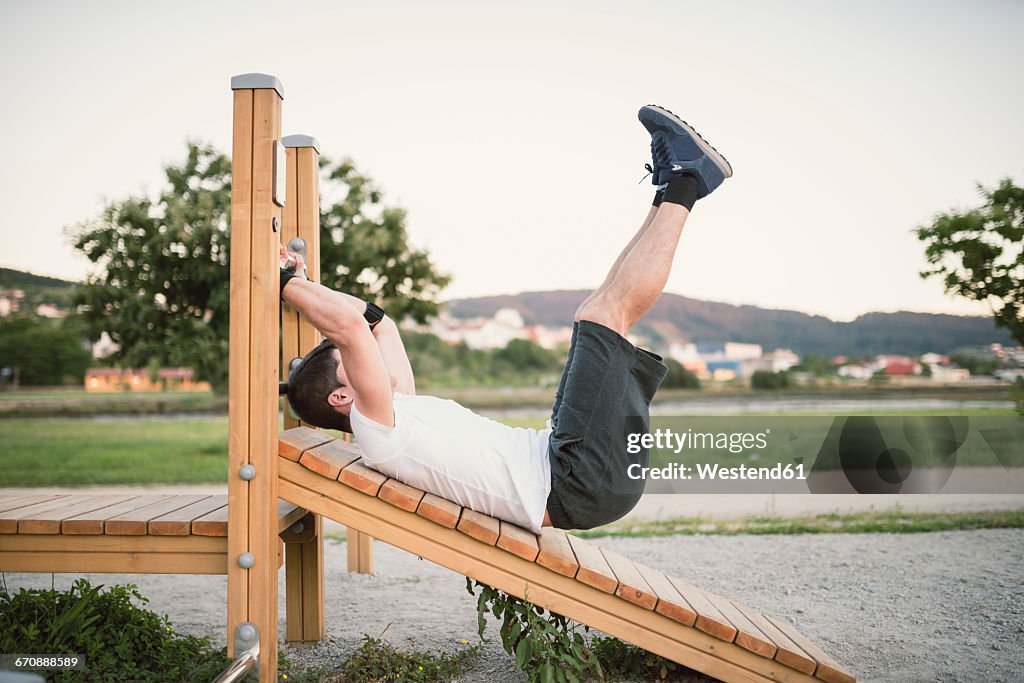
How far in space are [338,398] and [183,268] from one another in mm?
8226

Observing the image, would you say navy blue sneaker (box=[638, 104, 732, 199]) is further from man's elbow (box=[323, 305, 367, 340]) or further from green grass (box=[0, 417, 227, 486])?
green grass (box=[0, 417, 227, 486])

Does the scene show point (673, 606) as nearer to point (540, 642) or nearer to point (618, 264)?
point (540, 642)

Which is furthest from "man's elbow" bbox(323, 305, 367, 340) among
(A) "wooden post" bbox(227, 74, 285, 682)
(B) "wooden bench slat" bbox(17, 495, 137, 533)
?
(B) "wooden bench slat" bbox(17, 495, 137, 533)

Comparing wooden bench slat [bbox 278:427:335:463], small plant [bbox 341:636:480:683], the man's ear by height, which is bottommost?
small plant [bbox 341:636:480:683]

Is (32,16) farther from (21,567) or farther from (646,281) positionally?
(646,281)

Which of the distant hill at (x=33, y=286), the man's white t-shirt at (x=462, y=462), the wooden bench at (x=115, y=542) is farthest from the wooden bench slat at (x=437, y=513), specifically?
the distant hill at (x=33, y=286)

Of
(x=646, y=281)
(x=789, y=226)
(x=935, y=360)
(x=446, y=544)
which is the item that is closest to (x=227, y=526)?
(x=446, y=544)

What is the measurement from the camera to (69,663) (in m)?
2.77

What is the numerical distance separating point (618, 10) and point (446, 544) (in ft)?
25.0

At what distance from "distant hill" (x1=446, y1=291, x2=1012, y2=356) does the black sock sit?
8694 mm

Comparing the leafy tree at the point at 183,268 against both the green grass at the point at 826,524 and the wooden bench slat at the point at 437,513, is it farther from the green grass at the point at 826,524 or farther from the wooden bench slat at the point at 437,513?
the wooden bench slat at the point at 437,513

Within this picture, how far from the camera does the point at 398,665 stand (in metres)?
3.05

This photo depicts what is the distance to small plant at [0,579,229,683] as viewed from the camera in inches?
111

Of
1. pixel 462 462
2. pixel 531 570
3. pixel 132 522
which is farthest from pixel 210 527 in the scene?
pixel 531 570
